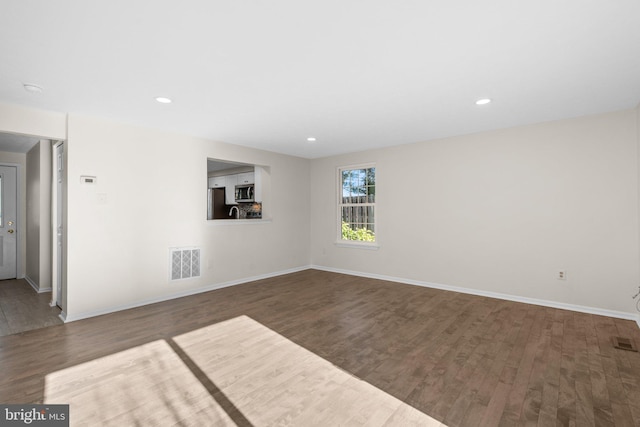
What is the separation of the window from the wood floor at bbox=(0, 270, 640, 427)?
2.32 metres

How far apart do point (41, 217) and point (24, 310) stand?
1686 millimetres

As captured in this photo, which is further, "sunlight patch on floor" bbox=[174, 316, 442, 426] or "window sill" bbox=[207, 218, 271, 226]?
"window sill" bbox=[207, 218, 271, 226]

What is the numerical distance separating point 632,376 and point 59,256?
253 inches

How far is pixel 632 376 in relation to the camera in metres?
2.31

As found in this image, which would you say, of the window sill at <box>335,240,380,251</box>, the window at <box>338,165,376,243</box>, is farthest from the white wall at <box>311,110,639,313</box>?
the window at <box>338,165,376,243</box>

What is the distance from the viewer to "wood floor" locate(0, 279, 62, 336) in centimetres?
337

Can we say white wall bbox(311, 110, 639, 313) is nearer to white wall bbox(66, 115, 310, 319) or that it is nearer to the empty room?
the empty room

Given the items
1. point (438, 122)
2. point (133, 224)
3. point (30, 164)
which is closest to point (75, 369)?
point (133, 224)

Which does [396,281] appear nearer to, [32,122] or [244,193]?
[244,193]

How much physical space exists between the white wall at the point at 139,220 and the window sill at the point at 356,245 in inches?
69.2

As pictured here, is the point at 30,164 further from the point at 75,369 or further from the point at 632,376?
the point at 632,376

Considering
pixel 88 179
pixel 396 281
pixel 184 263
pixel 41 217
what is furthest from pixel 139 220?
pixel 396 281

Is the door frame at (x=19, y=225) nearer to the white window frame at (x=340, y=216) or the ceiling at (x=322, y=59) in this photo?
the ceiling at (x=322, y=59)

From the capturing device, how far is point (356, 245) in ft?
19.9
